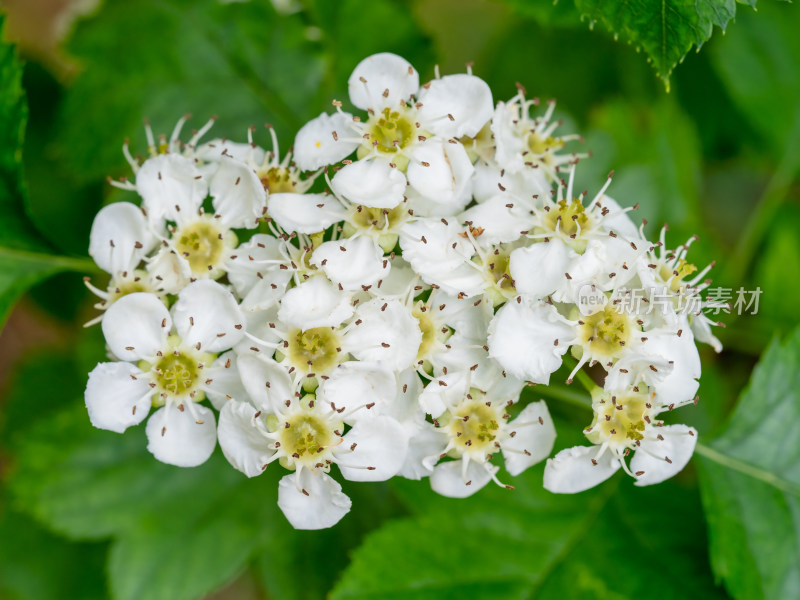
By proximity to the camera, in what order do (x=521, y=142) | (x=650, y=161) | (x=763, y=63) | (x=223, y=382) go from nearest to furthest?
(x=223, y=382) → (x=521, y=142) → (x=650, y=161) → (x=763, y=63)

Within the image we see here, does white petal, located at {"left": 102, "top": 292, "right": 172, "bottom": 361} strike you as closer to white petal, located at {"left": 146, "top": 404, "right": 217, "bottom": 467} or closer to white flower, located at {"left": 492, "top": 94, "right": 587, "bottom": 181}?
white petal, located at {"left": 146, "top": 404, "right": 217, "bottom": 467}

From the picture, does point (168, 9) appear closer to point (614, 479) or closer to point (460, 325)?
point (460, 325)

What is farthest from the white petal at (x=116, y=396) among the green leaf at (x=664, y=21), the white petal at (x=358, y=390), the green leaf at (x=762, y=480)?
the green leaf at (x=762, y=480)

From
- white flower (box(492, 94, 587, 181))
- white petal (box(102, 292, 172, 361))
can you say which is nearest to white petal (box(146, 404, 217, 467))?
white petal (box(102, 292, 172, 361))

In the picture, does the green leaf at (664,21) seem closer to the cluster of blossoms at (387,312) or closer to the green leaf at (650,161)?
the cluster of blossoms at (387,312)

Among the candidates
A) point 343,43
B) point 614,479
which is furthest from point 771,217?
point 343,43

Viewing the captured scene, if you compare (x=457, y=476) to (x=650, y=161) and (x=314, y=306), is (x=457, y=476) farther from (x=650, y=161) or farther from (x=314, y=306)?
(x=650, y=161)

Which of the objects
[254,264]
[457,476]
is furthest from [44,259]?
[457,476]
